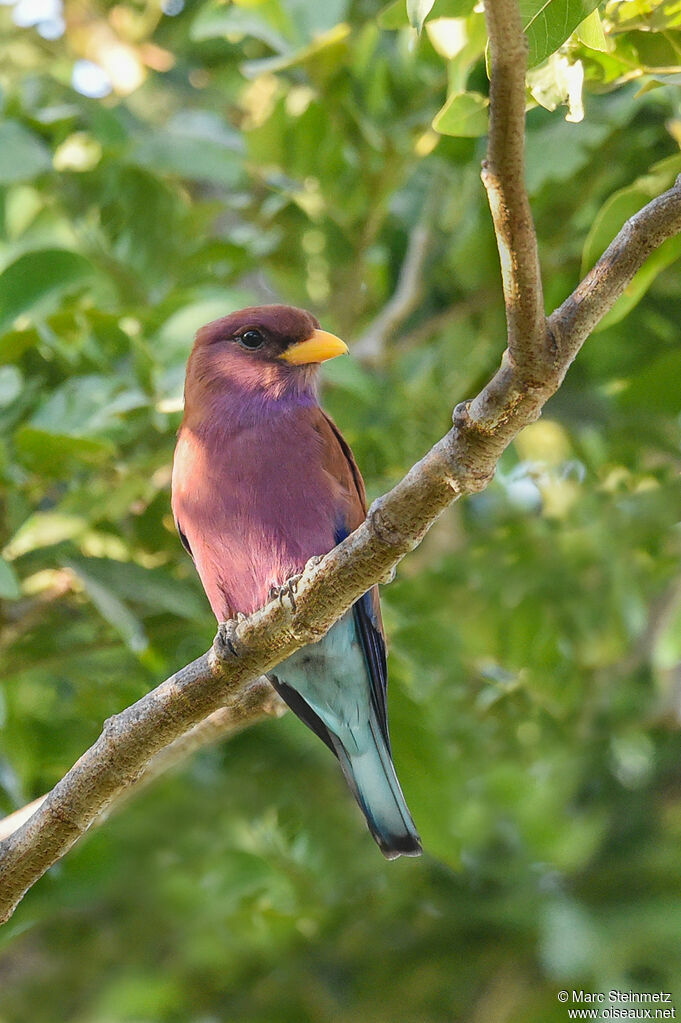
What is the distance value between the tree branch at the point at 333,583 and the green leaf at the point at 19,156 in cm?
178

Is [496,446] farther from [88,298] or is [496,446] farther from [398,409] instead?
[88,298]

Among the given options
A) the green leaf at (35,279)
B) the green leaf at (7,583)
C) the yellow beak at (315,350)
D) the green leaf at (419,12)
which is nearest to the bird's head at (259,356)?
the yellow beak at (315,350)

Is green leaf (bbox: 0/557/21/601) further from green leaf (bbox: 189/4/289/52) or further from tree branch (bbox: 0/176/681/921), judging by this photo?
green leaf (bbox: 189/4/289/52)

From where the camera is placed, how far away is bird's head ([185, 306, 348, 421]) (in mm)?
2828

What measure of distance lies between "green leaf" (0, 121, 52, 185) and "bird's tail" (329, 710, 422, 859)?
183 cm

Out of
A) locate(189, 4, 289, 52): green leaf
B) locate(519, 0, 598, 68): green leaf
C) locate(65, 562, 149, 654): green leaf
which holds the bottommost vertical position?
locate(65, 562, 149, 654): green leaf

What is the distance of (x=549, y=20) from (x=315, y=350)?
123 cm

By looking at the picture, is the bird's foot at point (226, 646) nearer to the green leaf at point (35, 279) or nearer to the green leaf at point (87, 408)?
the green leaf at point (87, 408)

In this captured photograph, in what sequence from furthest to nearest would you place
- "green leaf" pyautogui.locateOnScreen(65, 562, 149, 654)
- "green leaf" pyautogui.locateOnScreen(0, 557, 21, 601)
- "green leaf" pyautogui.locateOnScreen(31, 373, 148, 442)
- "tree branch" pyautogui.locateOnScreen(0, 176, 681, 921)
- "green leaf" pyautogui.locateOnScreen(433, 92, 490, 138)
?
"green leaf" pyautogui.locateOnScreen(31, 373, 148, 442)
"green leaf" pyautogui.locateOnScreen(65, 562, 149, 654)
"green leaf" pyautogui.locateOnScreen(0, 557, 21, 601)
"green leaf" pyautogui.locateOnScreen(433, 92, 490, 138)
"tree branch" pyautogui.locateOnScreen(0, 176, 681, 921)

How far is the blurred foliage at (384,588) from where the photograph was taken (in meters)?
3.19

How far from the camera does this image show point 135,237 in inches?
157

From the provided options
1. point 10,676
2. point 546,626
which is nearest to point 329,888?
point 546,626

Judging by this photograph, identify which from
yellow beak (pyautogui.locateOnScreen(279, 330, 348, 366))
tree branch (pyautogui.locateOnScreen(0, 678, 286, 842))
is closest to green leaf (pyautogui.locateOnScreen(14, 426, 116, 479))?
yellow beak (pyautogui.locateOnScreen(279, 330, 348, 366))

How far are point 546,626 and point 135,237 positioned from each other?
6.25 feet
